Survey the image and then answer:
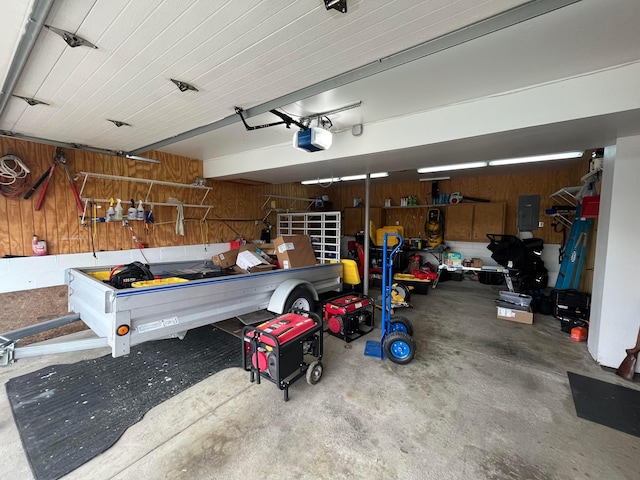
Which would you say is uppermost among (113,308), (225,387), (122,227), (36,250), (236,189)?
(236,189)

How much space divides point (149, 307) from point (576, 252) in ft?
21.7

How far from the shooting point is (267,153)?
14.2 ft

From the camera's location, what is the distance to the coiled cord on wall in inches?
126

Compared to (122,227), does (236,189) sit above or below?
above

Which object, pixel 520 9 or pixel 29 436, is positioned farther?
pixel 29 436

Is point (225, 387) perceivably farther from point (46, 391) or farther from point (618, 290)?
point (618, 290)

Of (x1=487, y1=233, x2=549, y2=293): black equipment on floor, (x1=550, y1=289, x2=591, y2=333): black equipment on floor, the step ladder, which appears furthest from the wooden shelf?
the step ladder

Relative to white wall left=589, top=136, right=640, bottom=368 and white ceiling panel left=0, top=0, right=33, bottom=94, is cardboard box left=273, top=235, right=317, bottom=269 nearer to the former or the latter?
white ceiling panel left=0, top=0, right=33, bottom=94

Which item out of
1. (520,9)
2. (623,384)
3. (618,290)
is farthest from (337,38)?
(623,384)

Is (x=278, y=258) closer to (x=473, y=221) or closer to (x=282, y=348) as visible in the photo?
(x=282, y=348)

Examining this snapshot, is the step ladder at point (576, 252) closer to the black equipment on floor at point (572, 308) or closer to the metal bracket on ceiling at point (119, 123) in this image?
the black equipment on floor at point (572, 308)

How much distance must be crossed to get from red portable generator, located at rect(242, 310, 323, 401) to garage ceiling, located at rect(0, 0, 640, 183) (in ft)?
6.90

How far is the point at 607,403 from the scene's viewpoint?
91.5 inches

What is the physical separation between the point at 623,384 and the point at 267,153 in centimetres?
520
